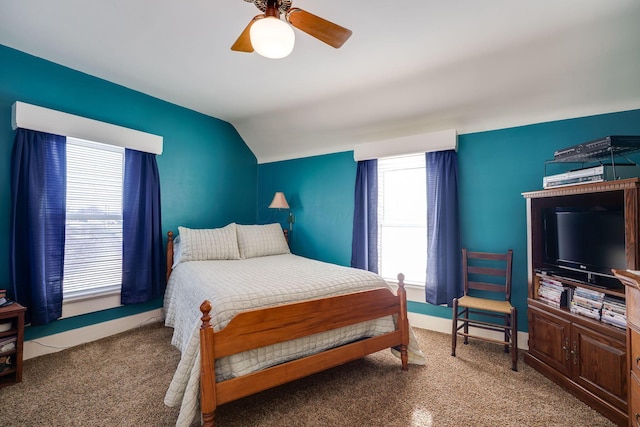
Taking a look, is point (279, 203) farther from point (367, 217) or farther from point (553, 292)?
point (553, 292)

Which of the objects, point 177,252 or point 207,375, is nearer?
point 207,375

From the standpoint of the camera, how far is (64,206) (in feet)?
8.52

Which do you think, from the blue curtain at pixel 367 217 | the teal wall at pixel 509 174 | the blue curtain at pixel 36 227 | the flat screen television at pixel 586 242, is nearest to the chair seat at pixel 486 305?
the teal wall at pixel 509 174

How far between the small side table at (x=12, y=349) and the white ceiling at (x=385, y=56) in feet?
6.77

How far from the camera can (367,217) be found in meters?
3.55

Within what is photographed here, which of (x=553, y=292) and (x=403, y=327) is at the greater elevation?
(x=553, y=292)

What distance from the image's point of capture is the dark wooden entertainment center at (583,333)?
167 centimetres

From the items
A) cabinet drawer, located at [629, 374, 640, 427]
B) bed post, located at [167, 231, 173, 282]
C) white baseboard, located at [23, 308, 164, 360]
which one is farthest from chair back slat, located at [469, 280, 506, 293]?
white baseboard, located at [23, 308, 164, 360]

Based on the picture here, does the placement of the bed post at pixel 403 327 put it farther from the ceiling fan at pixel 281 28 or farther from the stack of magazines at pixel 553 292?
the ceiling fan at pixel 281 28

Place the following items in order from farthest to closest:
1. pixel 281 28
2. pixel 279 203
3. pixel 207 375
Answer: pixel 279 203 < pixel 207 375 < pixel 281 28

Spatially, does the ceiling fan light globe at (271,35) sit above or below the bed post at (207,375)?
above

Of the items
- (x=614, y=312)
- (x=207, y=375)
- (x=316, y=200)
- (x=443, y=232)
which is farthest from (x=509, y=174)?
(x=207, y=375)

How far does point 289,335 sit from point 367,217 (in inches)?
80.7

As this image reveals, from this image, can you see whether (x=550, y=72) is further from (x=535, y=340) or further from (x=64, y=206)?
(x=64, y=206)
